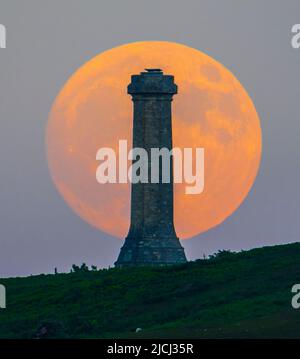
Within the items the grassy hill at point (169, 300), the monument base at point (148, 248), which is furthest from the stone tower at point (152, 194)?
the grassy hill at point (169, 300)

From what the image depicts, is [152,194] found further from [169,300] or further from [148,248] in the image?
[169,300]

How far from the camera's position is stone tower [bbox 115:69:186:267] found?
4638 inches

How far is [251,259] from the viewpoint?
3799 inches

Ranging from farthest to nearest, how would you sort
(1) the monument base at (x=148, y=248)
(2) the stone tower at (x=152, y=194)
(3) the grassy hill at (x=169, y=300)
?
(1) the monument base at (x=148, y=248) → (2) the stone tower at (x=152, y=194) → (3) the grassy hill at (x=169, y=300)

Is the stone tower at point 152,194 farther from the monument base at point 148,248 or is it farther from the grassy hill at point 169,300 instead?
the grassy hill at point 169,300

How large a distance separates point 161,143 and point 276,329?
154 ft

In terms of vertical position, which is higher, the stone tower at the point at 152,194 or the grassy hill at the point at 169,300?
the stone tower at the point at 152,194

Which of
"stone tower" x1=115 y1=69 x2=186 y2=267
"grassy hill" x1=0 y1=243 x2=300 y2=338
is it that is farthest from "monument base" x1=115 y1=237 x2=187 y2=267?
"grassy hill" x1=0 y1=243 x2=300 y2=338

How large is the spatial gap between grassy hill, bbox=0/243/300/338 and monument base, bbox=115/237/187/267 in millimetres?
15511

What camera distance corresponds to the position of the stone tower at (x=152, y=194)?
387 ft

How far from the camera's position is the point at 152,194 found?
119 m

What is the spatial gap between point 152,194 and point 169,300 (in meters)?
31.5

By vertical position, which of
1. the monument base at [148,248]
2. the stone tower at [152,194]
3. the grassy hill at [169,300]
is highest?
the stone tower at [152,194]
